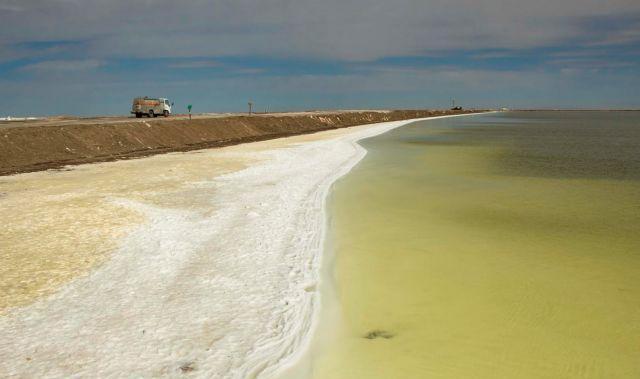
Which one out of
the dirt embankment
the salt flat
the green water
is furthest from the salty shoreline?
the dirt embankment

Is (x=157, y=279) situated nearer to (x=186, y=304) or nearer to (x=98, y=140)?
(x=186, y=304)

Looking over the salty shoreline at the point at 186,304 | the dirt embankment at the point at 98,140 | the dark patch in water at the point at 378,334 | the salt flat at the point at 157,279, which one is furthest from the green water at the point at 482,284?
the dirt embankment at the point at 98,140

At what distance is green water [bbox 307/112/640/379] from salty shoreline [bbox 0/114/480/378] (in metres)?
0.73

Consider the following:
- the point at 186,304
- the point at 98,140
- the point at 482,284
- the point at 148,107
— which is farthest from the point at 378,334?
the point at 148,107

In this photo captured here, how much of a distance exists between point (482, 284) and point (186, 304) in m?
5.56

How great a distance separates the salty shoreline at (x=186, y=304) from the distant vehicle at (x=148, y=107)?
147 feet

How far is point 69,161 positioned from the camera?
27.5 meters

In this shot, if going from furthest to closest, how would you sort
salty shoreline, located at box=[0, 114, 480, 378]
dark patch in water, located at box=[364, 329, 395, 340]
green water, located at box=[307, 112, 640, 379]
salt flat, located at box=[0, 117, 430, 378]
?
dark patch in water, located at box=[364, 329, 395, 340] < green water, located at box=[307, 112, 640, 379] < salt flat, located at box=[0, 117, 430, 378] < salty shoreline, located at box=[0, 114, 480, 378]

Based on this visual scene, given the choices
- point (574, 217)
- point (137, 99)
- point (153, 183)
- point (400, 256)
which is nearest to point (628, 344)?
point (400, 256)

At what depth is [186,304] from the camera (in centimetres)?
825

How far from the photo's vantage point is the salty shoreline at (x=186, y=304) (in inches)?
256

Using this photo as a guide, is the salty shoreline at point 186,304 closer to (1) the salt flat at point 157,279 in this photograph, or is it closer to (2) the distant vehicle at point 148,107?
(1) the salt flat at point 157,279

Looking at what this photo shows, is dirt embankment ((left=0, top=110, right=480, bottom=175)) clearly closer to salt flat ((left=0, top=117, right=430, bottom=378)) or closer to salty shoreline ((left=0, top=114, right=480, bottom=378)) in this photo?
salt flat ((left=0, top=117, right=430, bottom=378))

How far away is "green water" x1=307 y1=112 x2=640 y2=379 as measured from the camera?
6.78 m
